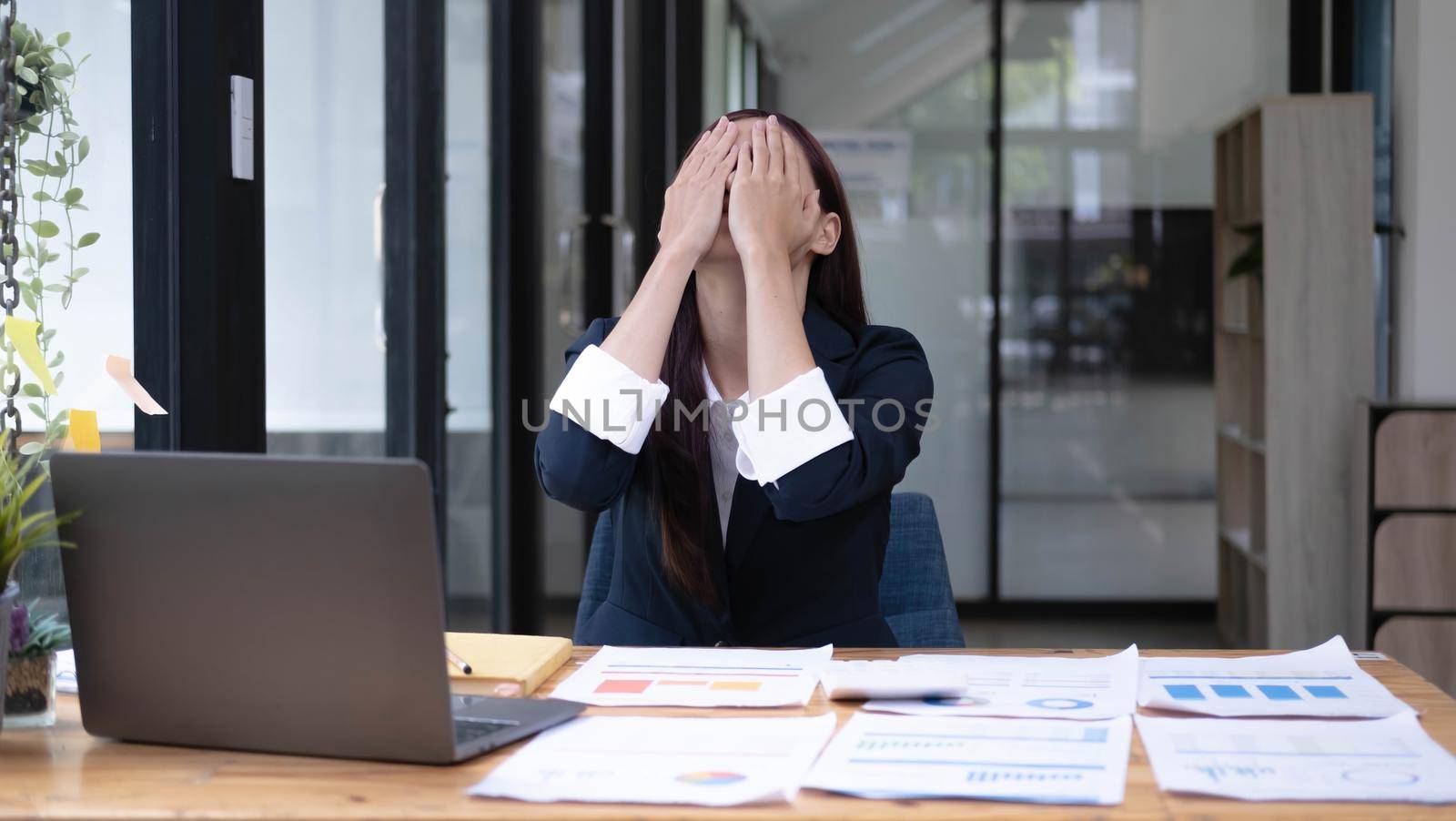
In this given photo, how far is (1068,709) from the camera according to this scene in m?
1.15

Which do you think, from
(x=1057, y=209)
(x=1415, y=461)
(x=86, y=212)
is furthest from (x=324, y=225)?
(x=1057, y=209)

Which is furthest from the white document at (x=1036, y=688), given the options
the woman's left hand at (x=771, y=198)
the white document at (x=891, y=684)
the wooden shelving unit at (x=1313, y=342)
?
the wooden shelving unit at (x=1313, y=342)

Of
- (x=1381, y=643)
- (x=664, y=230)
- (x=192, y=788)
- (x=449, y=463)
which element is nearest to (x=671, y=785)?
(x=192, y=788)

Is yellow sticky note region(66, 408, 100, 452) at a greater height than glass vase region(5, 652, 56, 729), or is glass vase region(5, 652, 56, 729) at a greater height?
yellow sticky note region(66, 408, 100, 452)

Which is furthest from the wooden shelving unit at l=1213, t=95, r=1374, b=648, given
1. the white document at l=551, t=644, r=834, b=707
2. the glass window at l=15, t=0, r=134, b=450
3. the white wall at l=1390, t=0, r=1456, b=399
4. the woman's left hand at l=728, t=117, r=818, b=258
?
the glass window at l=15, t=0, r=134, b=450

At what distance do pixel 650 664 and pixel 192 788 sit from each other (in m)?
0.48

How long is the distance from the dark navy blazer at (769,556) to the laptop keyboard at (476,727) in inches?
19.3

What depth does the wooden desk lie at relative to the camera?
0.90 m

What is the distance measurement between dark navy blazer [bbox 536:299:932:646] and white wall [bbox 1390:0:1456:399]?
271 cm

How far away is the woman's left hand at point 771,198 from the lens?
1590 millimetres

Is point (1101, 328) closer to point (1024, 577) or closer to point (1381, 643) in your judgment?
point (1024, 577)

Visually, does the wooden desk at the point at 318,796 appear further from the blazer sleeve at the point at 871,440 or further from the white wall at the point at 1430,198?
the white wall at the point at 1430,198

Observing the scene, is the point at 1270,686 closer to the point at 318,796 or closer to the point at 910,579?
the point at 910,579

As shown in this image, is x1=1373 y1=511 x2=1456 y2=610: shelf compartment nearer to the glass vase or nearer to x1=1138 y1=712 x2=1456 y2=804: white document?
x1=1138 y1=712 x2=1456 y2=804: white document
